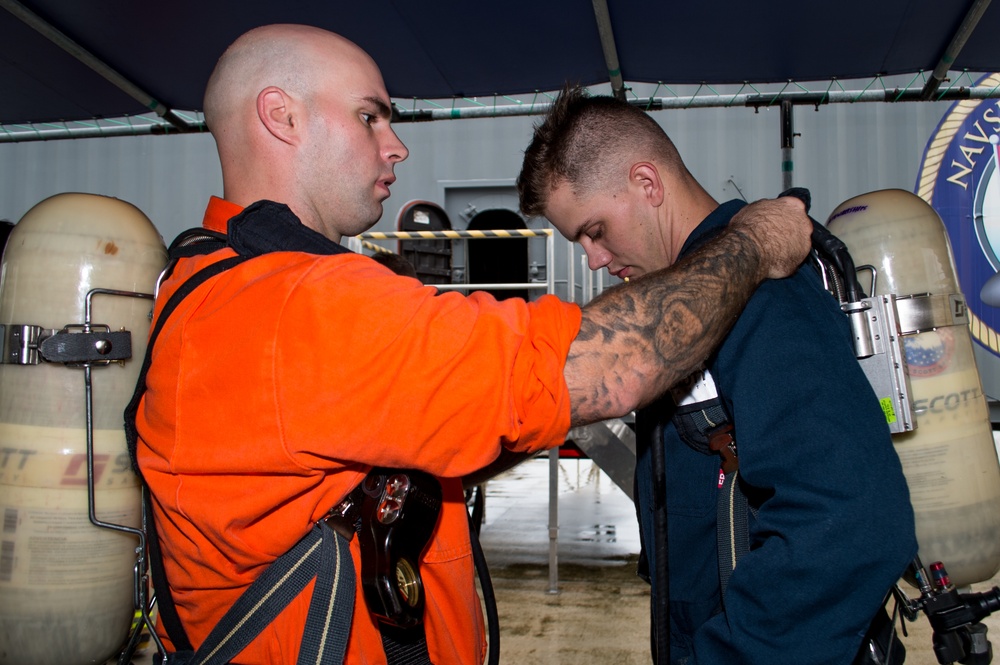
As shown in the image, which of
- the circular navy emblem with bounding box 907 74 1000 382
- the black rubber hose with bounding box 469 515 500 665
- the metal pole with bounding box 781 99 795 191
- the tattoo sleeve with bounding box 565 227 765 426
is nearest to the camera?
the tattoo sleeve with bounding box 565 227 765 426

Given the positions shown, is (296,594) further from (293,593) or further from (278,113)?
(278,113)

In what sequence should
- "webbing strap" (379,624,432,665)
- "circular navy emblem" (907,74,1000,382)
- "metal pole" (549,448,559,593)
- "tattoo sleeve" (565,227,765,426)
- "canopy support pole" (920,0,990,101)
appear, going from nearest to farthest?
"tattoo sleeve" (565,227,765,426) → "webbing strap" (379,624,432,665) → "canopy support pole" (920,0,990,101) → "metal pole" (549,448,559,593) → "circular navy emblem" (907,74,1000,382)

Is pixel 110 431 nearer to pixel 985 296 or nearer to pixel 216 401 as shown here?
pixel 216 401

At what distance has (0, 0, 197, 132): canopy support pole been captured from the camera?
3.66m

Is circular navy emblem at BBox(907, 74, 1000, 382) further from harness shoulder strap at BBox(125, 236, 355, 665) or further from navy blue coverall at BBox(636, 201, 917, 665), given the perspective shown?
harness shoulder strap at BBox(125, 236, 355, 665)

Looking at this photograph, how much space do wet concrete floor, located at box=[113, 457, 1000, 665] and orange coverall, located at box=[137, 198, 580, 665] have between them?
3.10 metres

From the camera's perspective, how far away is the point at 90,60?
411 cm

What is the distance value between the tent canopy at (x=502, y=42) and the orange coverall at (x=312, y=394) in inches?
→ 123

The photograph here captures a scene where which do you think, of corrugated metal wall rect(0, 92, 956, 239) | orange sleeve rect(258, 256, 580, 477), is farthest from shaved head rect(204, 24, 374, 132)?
corrugated metal wall rect(0, 92, 956, 239)

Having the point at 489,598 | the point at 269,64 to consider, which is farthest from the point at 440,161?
the point at 489,598

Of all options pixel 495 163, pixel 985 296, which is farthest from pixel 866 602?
pixel 495 163

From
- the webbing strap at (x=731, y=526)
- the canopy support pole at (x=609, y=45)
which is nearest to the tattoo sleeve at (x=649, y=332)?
the webbing strap at (x=731, y=526)

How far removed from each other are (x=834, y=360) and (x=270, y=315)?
1060 millimetres

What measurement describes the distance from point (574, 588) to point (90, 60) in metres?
4.72
